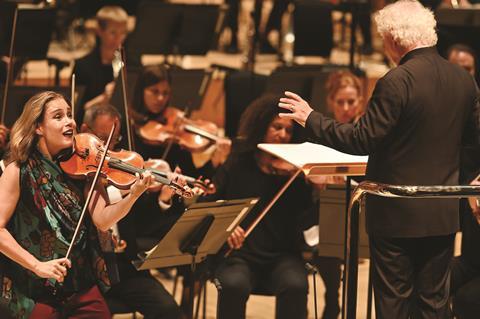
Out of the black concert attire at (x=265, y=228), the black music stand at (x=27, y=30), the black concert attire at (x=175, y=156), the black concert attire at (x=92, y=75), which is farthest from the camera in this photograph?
the black music stand at (x=27, y=30)

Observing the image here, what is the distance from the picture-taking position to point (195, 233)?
3.58 metres

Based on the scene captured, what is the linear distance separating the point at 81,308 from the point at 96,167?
0.53m

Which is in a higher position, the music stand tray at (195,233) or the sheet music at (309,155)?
the sheet music at (309,155)

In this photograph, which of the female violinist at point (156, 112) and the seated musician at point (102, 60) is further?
the seated musician at point (102, 60)

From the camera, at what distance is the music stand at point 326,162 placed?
9.97ft

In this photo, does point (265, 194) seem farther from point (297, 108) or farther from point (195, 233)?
point (297, 108)

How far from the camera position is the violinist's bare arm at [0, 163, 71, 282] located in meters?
3.15

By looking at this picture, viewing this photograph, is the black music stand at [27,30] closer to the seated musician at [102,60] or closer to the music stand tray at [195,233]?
the seated musician at [102,60]

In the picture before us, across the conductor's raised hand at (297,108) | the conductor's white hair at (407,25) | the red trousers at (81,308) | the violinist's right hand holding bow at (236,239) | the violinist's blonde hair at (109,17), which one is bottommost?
the red trousers at (81,308)

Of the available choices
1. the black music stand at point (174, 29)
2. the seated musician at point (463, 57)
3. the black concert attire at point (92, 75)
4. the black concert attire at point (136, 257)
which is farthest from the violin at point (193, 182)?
the black music stand at point (174, 29)

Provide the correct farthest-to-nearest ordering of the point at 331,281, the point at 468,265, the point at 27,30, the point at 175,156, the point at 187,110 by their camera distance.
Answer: the point at 27,30 < the point at 187,110 < the point at 175,156 < the point at 331,281 < the point at 468,265

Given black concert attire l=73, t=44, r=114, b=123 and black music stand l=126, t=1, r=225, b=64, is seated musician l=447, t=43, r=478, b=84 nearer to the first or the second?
black music stand l=126, t=1, r=225, b=64

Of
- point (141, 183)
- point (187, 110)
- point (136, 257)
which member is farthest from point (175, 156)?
point (141, 183)

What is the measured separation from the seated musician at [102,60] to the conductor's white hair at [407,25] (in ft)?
9.13
